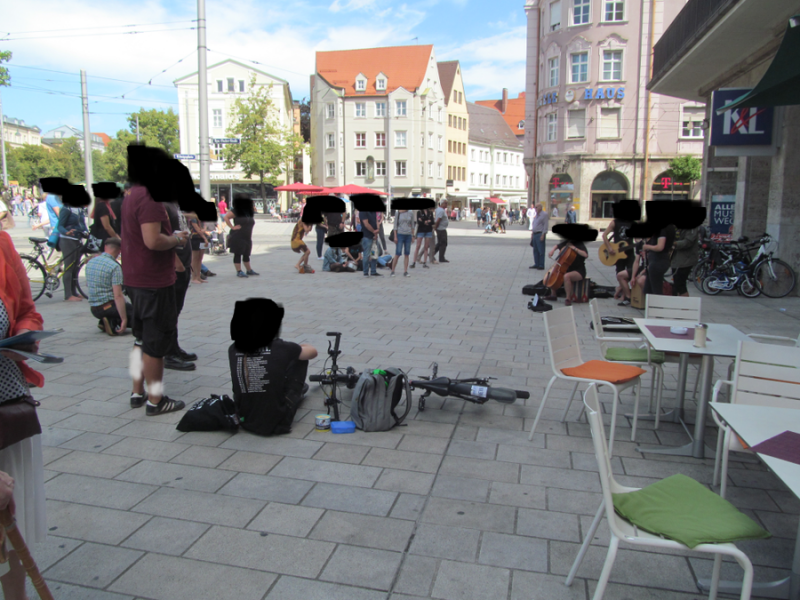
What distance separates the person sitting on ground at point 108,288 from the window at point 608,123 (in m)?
36.1

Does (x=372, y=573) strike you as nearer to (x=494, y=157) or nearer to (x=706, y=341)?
(x=706, y=341)

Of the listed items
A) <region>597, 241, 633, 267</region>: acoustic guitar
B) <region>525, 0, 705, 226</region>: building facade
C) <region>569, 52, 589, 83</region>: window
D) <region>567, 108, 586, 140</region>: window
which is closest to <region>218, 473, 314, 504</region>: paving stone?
<region>597, 241, 633, 267</region>: acoustic guitar

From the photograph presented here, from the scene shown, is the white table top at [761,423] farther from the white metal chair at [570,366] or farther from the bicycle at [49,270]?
the bicycle at [49,270]

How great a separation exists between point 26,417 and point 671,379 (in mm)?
5566

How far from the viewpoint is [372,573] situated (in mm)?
2742

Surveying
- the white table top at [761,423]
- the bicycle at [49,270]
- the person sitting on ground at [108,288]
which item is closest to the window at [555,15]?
the bicycle at [49,270]

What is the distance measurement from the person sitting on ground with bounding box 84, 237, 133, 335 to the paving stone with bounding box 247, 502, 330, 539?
4446 millimetres

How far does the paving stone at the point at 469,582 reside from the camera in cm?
258

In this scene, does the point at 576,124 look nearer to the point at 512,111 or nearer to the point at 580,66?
the point at 580,66

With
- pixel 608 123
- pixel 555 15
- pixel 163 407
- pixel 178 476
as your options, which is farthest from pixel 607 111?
pixel 178 476

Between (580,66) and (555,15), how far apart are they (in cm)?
423

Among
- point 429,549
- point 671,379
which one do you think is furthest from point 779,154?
point 429,549

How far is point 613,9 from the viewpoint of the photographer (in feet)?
123

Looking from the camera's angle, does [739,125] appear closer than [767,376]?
No
